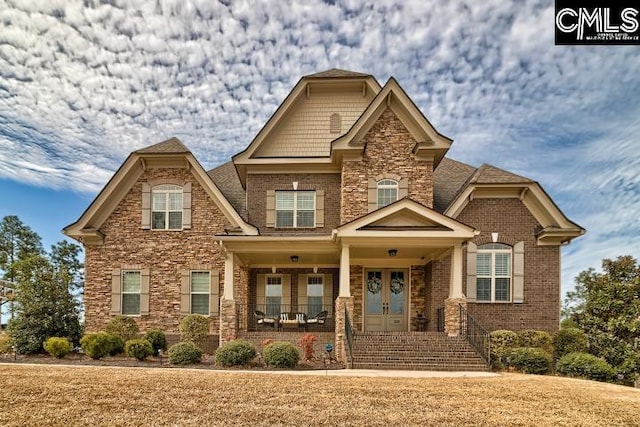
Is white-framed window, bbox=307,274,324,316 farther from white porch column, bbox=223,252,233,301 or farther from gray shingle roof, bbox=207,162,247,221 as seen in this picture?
gray shingle roof, bbox=207,162,247,221

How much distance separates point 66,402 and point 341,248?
869 cm

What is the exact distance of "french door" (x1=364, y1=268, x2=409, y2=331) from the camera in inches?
635

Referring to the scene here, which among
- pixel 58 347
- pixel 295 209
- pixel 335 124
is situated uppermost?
pixel 335 124

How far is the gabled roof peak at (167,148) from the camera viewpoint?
16.3 meters

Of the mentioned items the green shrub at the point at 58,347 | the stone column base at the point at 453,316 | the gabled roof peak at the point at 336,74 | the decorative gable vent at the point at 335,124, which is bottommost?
the green shrub at the point at 58,347

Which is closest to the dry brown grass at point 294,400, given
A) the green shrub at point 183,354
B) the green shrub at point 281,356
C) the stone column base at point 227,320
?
the green shrub at point 281,356

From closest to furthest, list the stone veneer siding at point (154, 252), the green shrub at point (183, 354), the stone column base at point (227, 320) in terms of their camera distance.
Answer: the green shrub at point (183, 354), the stone column base at point (227, 320), the stone veneer siding at point (154, 252)

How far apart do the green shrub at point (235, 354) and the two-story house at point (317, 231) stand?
96.6 inches

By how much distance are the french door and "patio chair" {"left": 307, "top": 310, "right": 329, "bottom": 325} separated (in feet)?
5.16

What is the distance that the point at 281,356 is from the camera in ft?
37.8

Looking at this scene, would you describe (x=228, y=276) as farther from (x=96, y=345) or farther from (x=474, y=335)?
(x=474, y=335)

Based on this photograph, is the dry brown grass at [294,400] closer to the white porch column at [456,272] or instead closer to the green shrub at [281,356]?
the green shrub at [281,356]

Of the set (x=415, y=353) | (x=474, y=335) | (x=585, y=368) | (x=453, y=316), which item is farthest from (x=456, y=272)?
(x=585, y=368)

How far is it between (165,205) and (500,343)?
12.7m
